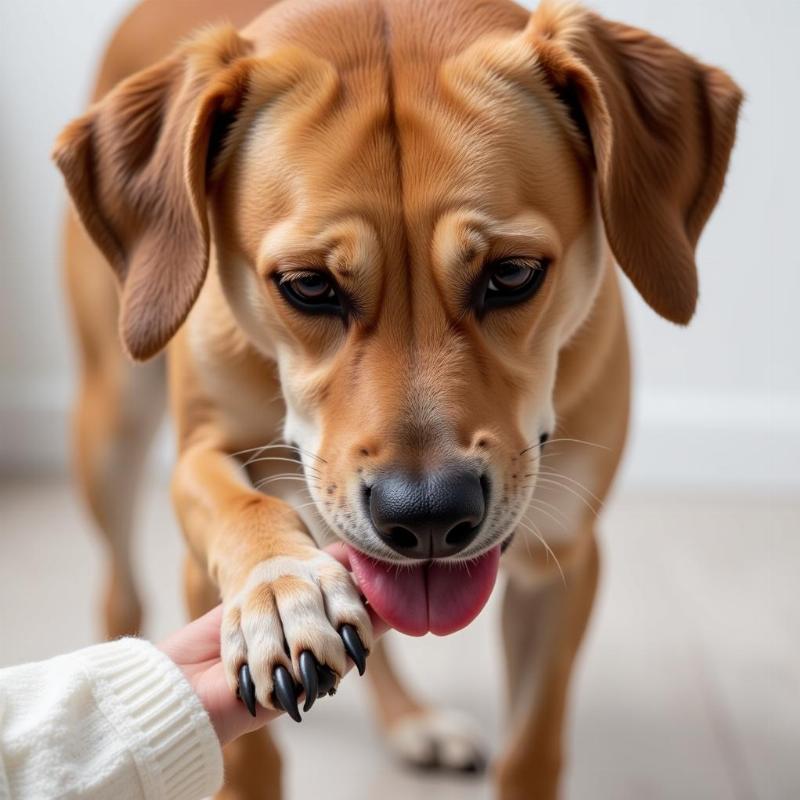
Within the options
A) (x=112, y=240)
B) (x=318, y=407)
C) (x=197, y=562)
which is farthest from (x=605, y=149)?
(x=197, y=562)

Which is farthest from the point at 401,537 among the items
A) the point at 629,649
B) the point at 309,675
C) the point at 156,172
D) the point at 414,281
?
the point at 629,649

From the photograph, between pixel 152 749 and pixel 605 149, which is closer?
pixel 152 749

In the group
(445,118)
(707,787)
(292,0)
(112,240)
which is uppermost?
(292,0)

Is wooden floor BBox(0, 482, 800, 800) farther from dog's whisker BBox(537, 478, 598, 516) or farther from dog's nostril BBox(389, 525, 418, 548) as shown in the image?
dog's nostril BBox(389, 525, 418, 548)

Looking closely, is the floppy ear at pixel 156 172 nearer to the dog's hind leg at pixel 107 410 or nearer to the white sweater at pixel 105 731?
the white sweater at pixel 105 731

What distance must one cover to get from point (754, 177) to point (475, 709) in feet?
4.71

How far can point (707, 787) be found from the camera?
196 centimetres

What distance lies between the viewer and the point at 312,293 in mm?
1257

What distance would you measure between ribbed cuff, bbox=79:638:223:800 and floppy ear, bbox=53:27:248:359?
382mm

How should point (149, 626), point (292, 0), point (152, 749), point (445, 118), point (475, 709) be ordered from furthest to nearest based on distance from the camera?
point (149, 626) < point (475, 709) < point (292, 0) < point (445, 118) < point (152, 749)

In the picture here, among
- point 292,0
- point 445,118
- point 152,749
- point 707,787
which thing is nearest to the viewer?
point 152,749

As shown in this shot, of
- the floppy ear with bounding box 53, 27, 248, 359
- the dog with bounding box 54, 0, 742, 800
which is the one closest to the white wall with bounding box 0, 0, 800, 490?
the dog with bounding box 54, 0, 742, 800

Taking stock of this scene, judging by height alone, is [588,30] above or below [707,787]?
above

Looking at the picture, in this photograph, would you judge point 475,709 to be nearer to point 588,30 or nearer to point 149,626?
point 149,626
